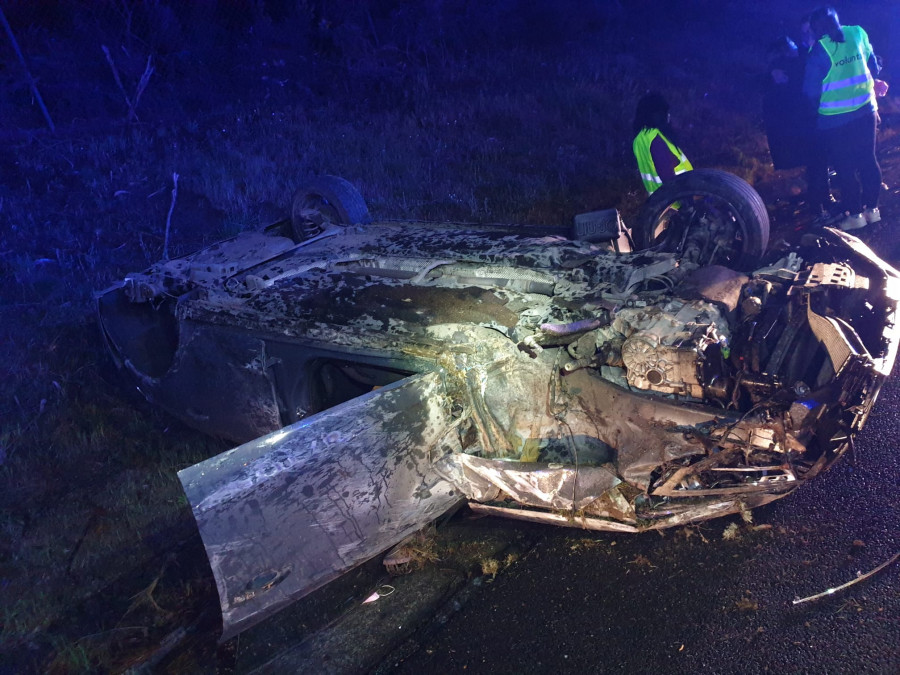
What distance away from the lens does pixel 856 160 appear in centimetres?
596

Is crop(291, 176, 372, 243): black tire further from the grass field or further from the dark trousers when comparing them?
the dark trousers

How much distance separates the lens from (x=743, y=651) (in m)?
2.54

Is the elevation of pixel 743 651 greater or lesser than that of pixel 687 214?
lesser

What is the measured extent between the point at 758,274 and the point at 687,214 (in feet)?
3.36

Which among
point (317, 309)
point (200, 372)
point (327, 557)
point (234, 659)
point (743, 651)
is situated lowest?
point (234, 659)

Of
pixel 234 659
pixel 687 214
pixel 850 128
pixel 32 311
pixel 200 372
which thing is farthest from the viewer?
pixel 32 311

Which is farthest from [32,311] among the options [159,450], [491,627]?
[491,627]

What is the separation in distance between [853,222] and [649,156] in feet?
6.12

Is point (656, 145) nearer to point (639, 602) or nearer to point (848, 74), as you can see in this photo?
point (848, 74)

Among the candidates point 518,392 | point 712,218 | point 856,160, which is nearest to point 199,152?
point 712,218

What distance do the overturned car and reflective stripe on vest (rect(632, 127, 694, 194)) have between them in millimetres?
2292

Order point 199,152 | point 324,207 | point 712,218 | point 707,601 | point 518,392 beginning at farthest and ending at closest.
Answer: point 199,152, point 324,207, point 712,218, point 518,392, point 707,601

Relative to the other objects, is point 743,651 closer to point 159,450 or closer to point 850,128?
point 159,450

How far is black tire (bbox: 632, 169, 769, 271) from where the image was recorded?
420 cm
